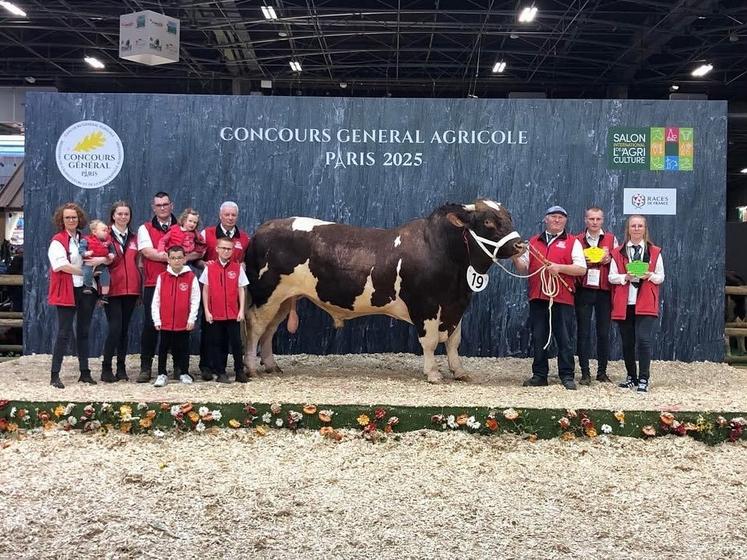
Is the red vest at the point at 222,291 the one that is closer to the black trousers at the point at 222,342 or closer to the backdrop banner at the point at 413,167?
the black trousers at the point at 222,342

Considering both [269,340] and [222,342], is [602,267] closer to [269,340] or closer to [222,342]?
[269,340]

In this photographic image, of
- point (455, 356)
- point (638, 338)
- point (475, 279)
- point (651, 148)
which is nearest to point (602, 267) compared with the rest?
point (638, 338)

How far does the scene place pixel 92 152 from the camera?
7.19 meters

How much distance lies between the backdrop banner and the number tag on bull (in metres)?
1.57

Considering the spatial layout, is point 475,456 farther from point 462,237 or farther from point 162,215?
point 162,215

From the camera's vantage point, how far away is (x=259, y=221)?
723 cm

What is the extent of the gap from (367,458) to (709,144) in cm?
532

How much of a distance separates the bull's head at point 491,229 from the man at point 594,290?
29.2 inches

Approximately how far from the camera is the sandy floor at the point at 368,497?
3000 millimetres

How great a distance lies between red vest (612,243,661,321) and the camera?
5.35 meters

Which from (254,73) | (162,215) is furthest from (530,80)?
(162,215)

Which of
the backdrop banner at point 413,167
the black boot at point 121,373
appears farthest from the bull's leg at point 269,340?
the black boot at point 121,373

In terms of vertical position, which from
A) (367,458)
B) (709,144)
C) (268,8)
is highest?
(268,8)

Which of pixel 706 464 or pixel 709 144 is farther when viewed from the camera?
pixel 709 144
